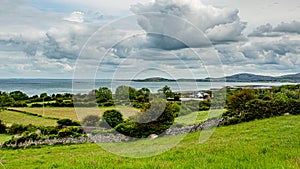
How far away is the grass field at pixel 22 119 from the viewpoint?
1978 inches

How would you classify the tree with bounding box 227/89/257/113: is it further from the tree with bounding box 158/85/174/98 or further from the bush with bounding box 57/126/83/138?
the tree with bounding box 158/85/174/98

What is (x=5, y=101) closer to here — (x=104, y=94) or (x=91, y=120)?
(x=91, y=120)

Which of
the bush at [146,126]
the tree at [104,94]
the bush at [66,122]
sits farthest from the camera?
the bush at [66,122]

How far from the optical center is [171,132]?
113 feet

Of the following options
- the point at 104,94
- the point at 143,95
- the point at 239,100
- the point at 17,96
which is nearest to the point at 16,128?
the point at 239,100

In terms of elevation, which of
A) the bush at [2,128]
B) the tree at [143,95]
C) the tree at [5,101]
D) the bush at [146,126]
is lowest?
the bush at [2,128]

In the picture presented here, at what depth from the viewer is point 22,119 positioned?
175 ft

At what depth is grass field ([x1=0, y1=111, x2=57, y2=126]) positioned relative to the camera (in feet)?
165

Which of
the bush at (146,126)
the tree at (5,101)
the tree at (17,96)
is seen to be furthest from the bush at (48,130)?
the tree at (17,96)

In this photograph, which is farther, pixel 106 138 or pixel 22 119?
pixel 22 119

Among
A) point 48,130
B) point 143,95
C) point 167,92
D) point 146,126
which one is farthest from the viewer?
point 48,130

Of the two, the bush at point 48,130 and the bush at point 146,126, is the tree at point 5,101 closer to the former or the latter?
the bush at point 48,130

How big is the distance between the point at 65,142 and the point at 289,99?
2617 cm

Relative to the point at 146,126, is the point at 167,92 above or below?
above
